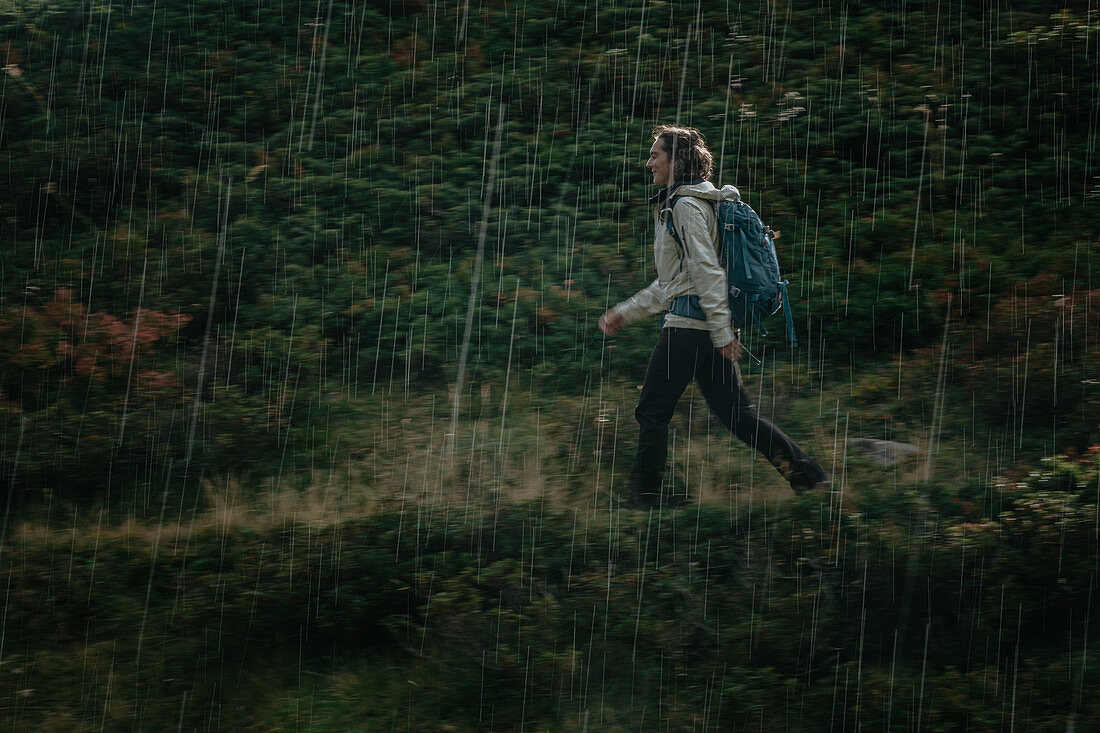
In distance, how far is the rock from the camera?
19.6ft

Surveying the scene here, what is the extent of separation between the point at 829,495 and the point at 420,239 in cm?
545

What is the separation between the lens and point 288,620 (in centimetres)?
472

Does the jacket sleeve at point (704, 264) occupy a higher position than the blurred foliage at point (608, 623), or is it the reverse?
the jacket sleeve at point (704, 264)

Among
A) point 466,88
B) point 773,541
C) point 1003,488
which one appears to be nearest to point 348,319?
point 466,88

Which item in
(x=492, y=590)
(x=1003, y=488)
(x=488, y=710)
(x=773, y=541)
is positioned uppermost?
(x=1003, y=488)

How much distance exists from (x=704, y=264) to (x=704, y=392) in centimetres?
80

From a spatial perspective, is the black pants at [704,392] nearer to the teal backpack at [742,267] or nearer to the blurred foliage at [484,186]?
the teal backpack at [742,267]

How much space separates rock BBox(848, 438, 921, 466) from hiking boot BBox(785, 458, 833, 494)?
3.05ft

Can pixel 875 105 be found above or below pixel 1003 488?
above

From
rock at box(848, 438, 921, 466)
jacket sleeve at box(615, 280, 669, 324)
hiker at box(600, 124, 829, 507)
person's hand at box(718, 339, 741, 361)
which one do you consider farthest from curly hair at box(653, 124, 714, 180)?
rock at box(848, 438, 921, 466)

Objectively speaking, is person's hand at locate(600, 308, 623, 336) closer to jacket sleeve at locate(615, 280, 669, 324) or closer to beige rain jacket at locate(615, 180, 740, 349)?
jacket sleeve at locate(615, 280, 669, 324)

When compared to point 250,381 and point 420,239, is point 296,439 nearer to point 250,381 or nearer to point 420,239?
point 250,381

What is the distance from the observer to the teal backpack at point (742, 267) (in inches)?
194

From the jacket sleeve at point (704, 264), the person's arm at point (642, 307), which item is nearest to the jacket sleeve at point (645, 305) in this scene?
the person's arm at point (642, 307)
